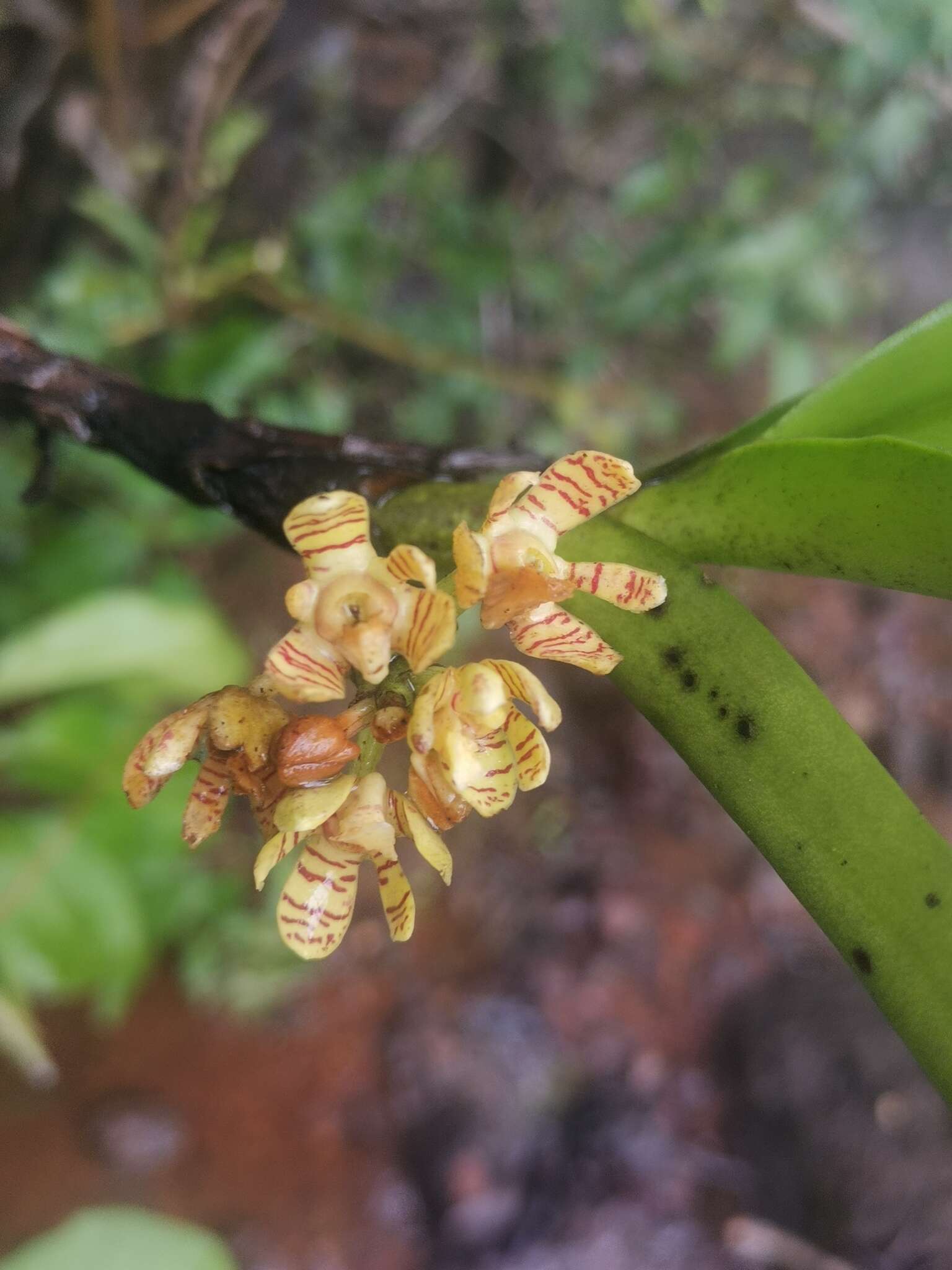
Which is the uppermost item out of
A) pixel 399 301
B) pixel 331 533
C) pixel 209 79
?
pixel 209 79

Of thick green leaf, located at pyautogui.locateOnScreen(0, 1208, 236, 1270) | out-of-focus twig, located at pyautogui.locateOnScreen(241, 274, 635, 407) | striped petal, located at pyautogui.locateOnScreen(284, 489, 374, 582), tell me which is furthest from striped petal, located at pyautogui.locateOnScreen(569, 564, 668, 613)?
out-of-focus twig, located at pyautogui.locateOnScreen(241, 274, 635, 407)

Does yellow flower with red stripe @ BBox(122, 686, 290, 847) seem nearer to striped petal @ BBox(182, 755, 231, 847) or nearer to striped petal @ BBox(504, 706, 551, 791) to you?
striped petal @ BBox(182, 755, 231, 847)

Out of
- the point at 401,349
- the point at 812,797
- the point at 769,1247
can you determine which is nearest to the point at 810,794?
the point at 812,797

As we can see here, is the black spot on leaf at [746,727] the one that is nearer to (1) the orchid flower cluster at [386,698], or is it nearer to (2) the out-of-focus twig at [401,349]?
(1) the orchid flower cluster at [386,698]

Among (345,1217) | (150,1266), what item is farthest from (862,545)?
(345,1217)

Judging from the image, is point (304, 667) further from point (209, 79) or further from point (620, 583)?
point (209, 79)

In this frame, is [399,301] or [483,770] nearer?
[483,770]
